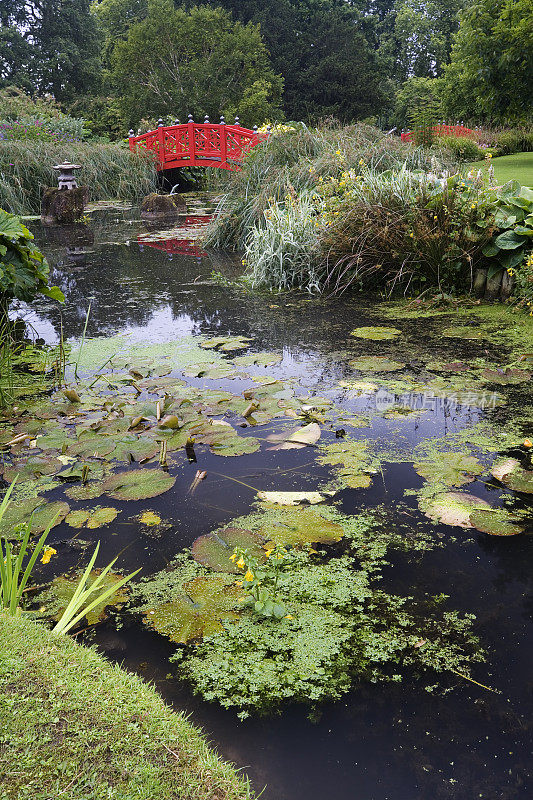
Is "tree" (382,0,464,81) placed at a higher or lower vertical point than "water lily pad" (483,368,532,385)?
higher

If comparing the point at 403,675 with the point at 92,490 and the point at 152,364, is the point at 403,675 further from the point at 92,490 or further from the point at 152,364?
the point at 152,364

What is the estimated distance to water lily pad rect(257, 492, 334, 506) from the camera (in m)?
1.91

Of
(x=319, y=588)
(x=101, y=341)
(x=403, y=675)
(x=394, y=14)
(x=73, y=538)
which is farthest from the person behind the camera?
(x=394, y=14)

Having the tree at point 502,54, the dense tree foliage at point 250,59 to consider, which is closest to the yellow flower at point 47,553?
the tree at point 502,54

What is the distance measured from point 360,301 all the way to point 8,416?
270cm

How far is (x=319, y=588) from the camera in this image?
4.95ft

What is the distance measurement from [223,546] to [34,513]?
0.62 meters

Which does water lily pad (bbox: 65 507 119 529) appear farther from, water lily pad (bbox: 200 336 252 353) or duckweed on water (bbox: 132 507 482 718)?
water lily pad (bbox: 200 336 252 353)

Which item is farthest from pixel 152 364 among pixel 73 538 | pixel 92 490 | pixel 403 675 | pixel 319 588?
pixel 403 675

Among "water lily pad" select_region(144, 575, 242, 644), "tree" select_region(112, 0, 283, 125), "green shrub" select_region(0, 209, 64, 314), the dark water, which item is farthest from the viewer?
"tree" select_region(112, 0, 283, 125)

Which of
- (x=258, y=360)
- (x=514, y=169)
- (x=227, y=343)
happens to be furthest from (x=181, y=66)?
(x=258, y=360)

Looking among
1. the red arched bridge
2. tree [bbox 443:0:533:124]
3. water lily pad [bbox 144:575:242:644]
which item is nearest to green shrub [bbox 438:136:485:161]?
tree [bbox 443:0:533:124]

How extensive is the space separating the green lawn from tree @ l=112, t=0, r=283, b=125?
41.7 feet

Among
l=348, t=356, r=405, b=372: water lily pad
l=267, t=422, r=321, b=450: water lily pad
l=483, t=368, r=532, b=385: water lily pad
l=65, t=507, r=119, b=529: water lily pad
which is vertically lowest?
l=65, t=507, r=119, b=529: water lily pad
